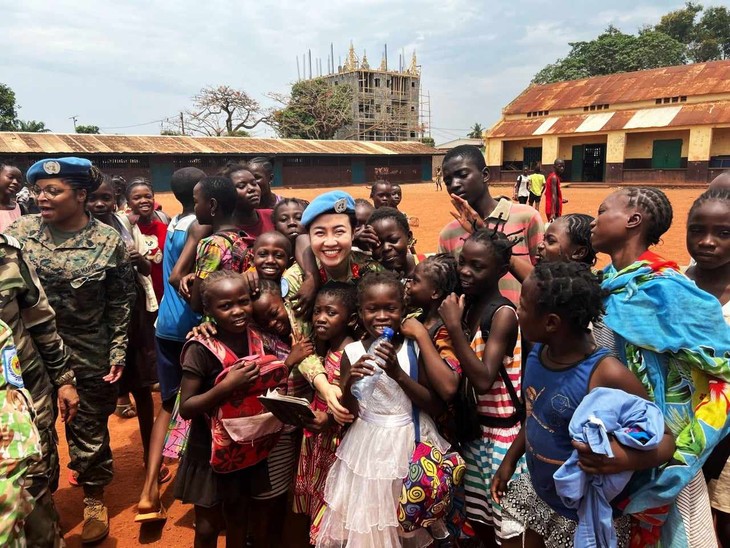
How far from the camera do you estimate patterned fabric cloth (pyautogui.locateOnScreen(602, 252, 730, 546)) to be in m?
1.61

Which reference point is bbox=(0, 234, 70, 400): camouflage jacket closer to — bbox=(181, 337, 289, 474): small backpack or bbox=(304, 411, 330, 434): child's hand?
bbox=(181, 337, 289, 474): small backpack

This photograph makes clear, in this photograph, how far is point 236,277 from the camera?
2.32 meters

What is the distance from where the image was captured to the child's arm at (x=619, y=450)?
5.02ft

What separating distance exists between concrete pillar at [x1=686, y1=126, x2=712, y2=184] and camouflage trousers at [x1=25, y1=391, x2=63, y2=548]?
2962cm

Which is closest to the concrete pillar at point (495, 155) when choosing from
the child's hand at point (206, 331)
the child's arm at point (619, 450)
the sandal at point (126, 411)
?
the sandal at point (126, 411)

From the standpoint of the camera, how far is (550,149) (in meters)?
29.0

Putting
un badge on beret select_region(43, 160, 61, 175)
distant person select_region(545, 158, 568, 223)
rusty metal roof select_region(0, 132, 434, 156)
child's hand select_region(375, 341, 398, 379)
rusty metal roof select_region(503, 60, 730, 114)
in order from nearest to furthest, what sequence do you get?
child's hand select_region(375, 341, 398, 379) < un badge on beret select_region(43, 160, 61, 175) < distant person select_region(545, 158, 568, 223) < rusty metal roof select_region(0, 132, 434, 156) < rusty metal roof select_region(503, 60, 730, 114)

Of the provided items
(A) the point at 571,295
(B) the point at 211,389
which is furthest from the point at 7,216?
(A) the point at 571,295

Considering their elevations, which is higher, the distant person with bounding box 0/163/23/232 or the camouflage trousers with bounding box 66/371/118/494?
the distant person with bounding box 0/163/23/232

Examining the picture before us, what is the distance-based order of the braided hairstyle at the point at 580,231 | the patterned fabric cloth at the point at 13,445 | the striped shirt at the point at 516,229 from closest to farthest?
the patterned fabric cloth at the point at 13,445
the braided hairstyle at the point at 580,231
the striped shirt at the point at 516,229

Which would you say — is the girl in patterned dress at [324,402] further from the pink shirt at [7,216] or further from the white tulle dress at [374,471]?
the pink shirt at [7,216]

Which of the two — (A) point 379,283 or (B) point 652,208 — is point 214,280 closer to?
(A) point 379,283

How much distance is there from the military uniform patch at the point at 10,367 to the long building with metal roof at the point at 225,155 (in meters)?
24.1

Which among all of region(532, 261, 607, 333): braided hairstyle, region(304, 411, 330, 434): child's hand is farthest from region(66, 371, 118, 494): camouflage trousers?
region(532, 261, 607, 333): braided hairstyle
